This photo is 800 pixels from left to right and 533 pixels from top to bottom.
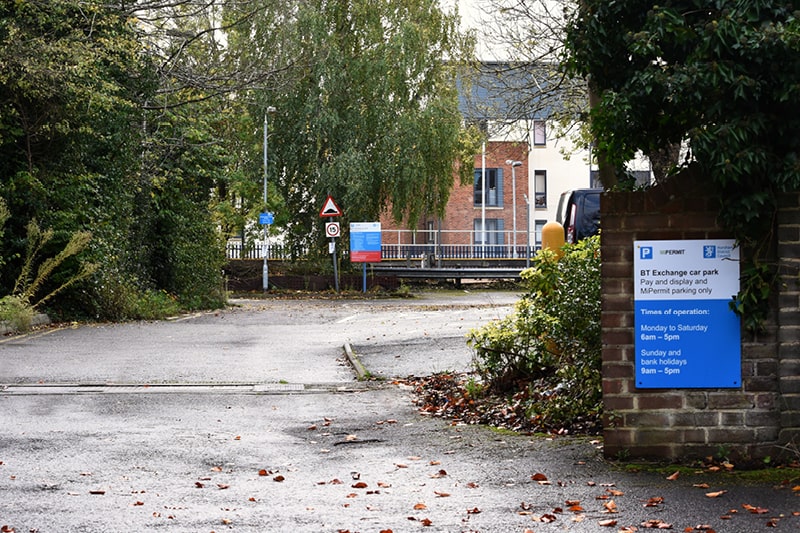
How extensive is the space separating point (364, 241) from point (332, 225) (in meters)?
1.38

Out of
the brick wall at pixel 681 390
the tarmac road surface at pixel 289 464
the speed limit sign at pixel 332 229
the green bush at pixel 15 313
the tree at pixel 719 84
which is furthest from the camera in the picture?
the speed limit sign at pixel 332 229

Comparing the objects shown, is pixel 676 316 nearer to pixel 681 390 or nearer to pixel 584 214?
pixel 681 390

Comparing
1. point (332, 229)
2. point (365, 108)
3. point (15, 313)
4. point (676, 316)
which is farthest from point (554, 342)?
point (365, 108)

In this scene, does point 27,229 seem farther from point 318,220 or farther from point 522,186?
point 522,186

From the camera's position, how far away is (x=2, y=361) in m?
14.7

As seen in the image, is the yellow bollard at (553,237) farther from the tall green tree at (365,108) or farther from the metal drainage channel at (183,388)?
the tall green tree at (365,108)

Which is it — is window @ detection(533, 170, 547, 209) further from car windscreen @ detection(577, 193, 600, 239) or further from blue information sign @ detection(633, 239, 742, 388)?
blue information sign @ detection(633, 239, 742, 388)

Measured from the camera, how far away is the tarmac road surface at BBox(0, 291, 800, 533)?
602 cm

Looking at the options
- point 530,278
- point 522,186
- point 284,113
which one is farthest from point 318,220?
point 530,278

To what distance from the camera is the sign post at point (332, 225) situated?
127 feet

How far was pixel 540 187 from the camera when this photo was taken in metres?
71.0

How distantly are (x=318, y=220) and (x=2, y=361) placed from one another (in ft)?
92.9

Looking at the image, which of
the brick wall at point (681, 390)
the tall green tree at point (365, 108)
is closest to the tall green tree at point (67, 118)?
the brick wall at point (681, 390)

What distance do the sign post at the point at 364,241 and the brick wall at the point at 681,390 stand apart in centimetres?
3192
